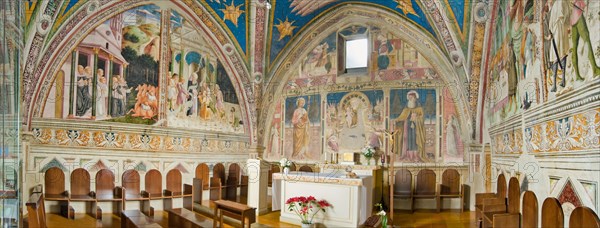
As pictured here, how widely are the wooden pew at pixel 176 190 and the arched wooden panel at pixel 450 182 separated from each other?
639cm

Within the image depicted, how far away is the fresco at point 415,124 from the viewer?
11.1 m

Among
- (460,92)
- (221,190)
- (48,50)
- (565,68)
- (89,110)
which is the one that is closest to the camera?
(565,68)

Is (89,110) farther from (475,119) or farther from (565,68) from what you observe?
(475,119)

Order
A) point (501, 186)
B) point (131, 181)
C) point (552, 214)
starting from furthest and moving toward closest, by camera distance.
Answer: point (131, 181) → point (501, 186) → point (552, 214)

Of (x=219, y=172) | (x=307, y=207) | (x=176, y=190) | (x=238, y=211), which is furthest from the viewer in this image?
(x=219, y=172)

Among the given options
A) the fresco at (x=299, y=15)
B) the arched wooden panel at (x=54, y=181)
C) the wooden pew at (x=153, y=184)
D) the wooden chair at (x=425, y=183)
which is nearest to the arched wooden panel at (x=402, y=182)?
the wooden chair at (x=425, y=183)

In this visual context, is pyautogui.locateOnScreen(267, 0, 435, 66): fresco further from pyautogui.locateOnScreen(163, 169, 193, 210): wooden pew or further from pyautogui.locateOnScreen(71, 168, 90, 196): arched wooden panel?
pyautogui.locateOnScreen(71, 168, 90, 196): arched wooden panel

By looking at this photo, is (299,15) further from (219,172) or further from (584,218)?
(584,218)

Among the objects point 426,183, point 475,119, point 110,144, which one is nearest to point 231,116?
point 110,144

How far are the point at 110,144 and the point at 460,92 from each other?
8.50 metres

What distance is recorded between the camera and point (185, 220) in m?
7.45

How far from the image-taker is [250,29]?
10.7 meters

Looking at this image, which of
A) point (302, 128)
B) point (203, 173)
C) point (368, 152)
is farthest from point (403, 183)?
point (203, 173)

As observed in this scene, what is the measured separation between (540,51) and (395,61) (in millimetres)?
6412
